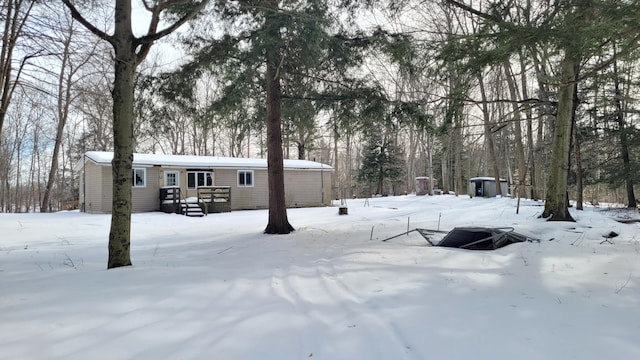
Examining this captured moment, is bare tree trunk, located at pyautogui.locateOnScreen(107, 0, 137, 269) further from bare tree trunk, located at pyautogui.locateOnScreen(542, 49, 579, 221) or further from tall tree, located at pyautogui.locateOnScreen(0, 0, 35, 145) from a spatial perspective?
bare tree trunk, located at pyautogui.locateOnScreen(542, 49, 579, 221)

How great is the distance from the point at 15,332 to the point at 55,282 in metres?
1.50

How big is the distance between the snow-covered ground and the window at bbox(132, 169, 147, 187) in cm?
1058

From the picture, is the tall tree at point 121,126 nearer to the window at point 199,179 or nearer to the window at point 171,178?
the window at point 171,178

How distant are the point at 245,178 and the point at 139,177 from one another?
4.90 m

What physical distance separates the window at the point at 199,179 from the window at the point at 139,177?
1962mm

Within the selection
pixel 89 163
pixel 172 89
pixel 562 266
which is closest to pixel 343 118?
pixel 172 89

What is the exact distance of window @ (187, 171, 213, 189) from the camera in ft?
59.1

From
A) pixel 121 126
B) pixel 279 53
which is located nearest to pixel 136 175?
pixel 279 53

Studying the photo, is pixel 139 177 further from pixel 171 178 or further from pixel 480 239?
pixel 480 239

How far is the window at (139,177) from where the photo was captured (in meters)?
16.5

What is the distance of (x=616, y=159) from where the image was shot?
1371 centimetres

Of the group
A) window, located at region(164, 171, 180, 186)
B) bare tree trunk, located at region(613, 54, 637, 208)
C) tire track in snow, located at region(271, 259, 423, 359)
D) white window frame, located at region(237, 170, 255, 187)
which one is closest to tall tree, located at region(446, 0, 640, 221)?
tire track in snow, located at region(271, 259, 423, 359)

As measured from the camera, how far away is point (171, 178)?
17547mm

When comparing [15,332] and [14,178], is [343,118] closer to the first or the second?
[15,332]
